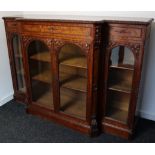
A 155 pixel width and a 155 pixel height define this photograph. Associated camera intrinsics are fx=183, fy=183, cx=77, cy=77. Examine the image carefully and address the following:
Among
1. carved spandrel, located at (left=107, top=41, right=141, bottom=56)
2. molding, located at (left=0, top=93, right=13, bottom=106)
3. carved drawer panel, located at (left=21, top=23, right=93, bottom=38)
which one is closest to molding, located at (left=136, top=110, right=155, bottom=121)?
carved spandrel, located at (left=107, top=41, right=141, bottom=56)

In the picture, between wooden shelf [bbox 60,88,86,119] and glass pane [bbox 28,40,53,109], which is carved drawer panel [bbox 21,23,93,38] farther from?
wooden shelf [bbox 60,88,86,119]

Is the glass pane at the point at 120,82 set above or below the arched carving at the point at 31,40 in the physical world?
below

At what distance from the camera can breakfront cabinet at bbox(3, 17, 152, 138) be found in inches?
62.8

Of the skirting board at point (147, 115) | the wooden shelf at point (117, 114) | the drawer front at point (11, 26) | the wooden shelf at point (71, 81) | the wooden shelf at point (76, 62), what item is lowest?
the skirting board at point (147, 115)

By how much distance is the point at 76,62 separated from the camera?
191cm

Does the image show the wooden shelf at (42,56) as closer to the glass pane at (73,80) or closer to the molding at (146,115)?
the glass pane at (73,80)

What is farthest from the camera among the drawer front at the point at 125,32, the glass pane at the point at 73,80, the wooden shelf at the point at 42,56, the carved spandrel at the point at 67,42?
the wooden shelf at the point at 42,56

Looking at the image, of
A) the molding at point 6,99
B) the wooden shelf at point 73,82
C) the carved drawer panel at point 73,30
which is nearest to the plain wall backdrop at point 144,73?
the molding at point 6,99

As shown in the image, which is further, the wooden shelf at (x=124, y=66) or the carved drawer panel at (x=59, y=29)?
the wooden shelf at (x=124, y=66)

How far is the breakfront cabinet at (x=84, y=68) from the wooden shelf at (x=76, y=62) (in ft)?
0.03

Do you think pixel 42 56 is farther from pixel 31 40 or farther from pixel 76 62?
pixel 76 62

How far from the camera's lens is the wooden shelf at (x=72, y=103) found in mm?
2066

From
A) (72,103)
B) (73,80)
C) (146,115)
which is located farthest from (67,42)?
(146,115)
